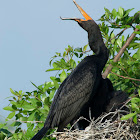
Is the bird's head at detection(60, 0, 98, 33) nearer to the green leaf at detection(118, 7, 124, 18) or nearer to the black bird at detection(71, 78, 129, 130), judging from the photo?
the green leaf at detection(118, 7, 124, 18)

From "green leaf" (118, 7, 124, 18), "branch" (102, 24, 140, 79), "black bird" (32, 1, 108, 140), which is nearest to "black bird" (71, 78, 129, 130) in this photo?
"black bird" (32, 1, 108, 140)

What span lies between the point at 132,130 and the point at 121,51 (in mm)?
1517

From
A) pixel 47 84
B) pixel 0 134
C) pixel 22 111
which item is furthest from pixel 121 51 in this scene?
pixel 0 134

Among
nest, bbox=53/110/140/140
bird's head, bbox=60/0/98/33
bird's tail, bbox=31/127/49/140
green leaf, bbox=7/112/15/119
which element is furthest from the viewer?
green leaf, bbox=7/112/15/119

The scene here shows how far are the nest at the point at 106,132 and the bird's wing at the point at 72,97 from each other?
0.30m

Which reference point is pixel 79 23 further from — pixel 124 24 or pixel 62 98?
pixel 62 98

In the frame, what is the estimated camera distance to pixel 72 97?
19.0 ft

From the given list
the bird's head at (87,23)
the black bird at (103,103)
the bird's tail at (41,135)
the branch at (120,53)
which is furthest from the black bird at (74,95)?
the bird's head at (87,23)

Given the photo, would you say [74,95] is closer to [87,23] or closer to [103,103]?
[103,103]

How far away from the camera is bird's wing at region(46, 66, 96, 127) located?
571 cm

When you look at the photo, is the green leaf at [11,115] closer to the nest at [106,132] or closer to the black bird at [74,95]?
the black bird at [74,95]

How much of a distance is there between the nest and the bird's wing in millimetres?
301

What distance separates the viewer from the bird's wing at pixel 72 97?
225 inches

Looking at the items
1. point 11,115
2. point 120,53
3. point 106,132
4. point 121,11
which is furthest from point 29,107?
point 121,11
